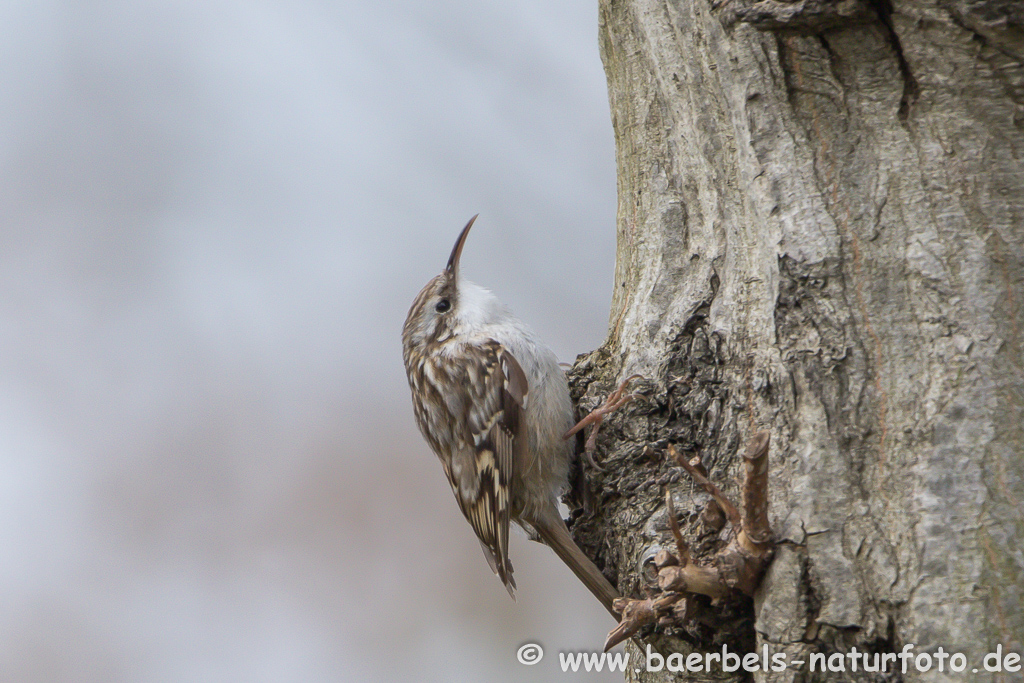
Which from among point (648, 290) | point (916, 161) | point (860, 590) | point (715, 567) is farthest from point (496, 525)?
point (916, 161)

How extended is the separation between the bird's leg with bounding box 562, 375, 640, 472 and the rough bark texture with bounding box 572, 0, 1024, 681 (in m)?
0.22

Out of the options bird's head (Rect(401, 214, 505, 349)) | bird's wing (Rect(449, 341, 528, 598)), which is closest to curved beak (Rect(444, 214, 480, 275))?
bird's head (Rect(401, 214, 505, 349))

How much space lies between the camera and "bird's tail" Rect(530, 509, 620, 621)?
181cm

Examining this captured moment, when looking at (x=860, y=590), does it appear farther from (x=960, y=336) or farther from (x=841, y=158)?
(x=841, y=158)

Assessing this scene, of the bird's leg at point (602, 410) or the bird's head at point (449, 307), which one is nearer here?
the bird's leg at point (602, 410)

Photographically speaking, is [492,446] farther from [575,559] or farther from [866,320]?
[866,320]

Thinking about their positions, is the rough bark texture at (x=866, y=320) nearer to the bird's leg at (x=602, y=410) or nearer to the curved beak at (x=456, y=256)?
the bird's leg at (x=602, y=410)

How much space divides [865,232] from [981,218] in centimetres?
16

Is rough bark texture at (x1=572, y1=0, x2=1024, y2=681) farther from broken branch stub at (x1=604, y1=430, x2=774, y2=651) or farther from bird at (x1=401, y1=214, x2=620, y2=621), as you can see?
bird at (x1=401, y1=214, x2=620, y2=621)

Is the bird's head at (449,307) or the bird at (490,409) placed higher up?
the bird's head at (449,307)

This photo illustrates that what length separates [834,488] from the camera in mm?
1295

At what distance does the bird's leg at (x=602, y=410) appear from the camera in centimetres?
180

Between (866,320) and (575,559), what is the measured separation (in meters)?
0.87

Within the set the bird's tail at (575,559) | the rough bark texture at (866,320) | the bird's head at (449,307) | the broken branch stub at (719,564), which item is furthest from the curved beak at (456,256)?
the broken branch stub at (719,564)
